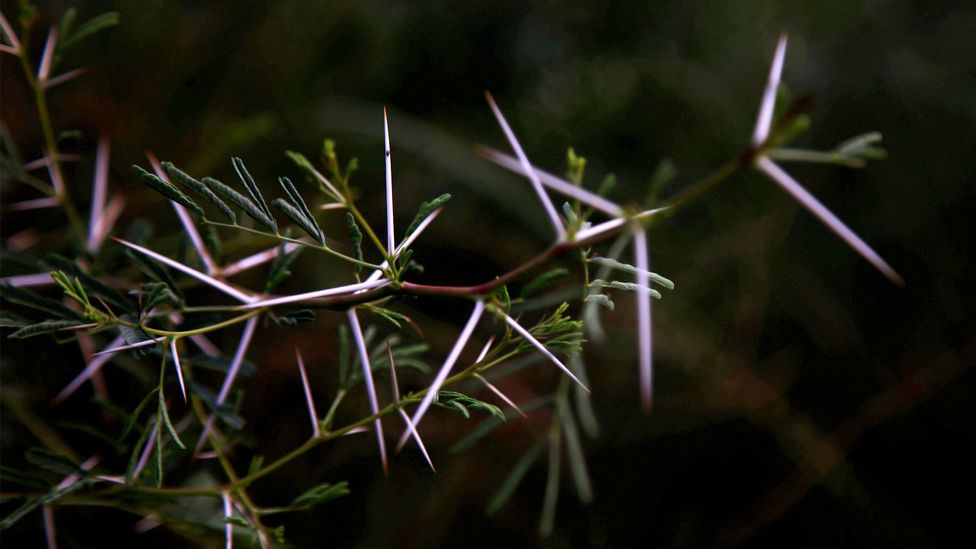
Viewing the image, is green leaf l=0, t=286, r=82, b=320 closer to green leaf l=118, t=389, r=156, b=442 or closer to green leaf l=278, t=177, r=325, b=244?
green leaf l=118, t=389, r=156, b=442

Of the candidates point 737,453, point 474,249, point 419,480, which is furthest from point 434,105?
point 737,453

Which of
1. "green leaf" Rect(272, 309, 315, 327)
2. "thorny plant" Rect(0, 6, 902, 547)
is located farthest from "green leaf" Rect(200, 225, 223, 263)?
"green leaf" Rect(272, 309, 315, 327)

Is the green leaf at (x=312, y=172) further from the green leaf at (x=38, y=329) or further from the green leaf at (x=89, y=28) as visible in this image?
the green leaf at (x=89, y=28)

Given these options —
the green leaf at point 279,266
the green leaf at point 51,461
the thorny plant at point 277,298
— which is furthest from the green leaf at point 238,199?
the green leaf at point 51,461

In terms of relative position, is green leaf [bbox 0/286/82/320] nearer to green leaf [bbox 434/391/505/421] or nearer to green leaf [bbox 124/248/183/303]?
green leaf [bbox 124/248/183/303]

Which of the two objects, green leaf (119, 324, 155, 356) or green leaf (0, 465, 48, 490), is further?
green leaf (0, 465, 48, 490)

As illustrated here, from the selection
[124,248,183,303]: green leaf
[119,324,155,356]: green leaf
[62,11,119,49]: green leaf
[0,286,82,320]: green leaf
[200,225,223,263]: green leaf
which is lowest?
[0,286,82,320]: green leaf

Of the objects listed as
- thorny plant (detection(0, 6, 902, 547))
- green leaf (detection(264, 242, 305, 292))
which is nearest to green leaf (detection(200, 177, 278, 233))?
thorny plant (detection(0, 6, 902, 547))

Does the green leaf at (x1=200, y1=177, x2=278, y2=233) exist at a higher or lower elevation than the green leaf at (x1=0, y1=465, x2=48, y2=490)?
higher
